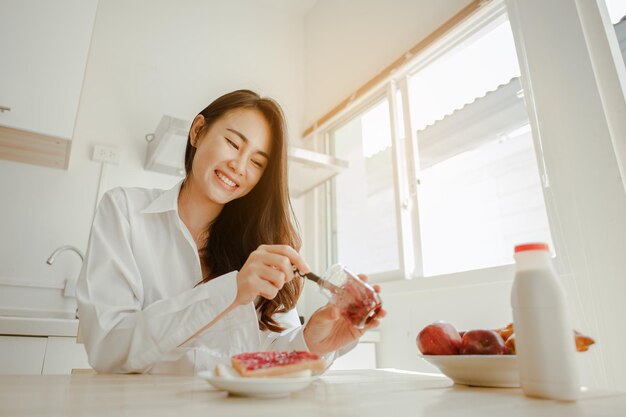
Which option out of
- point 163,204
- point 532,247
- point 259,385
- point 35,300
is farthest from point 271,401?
point 35,300

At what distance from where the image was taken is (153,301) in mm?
1067

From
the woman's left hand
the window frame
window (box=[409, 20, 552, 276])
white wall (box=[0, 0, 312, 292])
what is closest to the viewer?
the woman's left hand

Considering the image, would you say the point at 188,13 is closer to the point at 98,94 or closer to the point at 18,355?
the point at 98,94

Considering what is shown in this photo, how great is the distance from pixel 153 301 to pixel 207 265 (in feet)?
0.88

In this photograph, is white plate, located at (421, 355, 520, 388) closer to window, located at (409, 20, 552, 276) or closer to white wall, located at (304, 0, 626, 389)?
white wall, located at (304, 0, 626, 389)

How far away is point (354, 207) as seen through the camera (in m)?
2.58

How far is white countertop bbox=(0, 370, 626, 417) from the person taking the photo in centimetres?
40

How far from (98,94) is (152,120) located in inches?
12.5

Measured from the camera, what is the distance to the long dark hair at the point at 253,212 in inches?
52.8

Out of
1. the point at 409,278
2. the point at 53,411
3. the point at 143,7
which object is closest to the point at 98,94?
the point at 143,7

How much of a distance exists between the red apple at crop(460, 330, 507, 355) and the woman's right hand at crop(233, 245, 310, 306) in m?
0.29

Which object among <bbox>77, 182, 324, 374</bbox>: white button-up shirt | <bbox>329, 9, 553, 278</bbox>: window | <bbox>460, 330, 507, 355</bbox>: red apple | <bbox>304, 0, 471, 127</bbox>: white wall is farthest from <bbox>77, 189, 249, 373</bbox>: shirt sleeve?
<bbox>304, 0, 471, 127</bbox>: white wall

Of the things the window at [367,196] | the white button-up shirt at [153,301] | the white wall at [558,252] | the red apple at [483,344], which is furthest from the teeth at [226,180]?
the window at [367,196]

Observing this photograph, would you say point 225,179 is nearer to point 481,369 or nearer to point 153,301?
point 153,301
